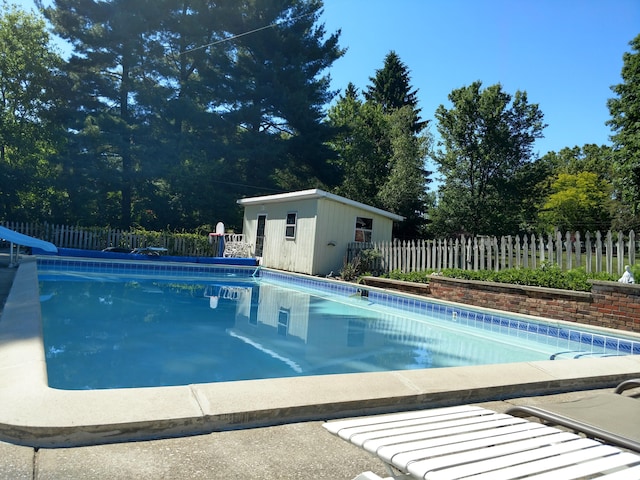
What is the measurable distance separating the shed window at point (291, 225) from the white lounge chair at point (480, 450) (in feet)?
46.3

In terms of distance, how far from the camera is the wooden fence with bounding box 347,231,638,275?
7.84 meters

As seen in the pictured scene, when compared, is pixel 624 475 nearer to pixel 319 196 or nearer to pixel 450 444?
pixel 450 444

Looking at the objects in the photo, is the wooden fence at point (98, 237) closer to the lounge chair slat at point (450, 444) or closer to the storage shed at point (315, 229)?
the storage shed at point (315, 229)

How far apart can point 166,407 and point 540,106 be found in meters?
25.4

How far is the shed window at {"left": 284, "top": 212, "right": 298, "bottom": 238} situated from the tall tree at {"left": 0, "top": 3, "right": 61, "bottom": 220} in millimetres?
11763

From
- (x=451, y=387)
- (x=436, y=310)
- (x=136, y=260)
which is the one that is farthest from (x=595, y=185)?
(x=451, y=387)

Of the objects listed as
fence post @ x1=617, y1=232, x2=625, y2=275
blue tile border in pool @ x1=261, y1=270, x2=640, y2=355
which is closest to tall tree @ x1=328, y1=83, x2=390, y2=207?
blue tile border in pool @ x1=261, y1=270, x2=640, y2=355

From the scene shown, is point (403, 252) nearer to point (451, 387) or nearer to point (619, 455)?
point (451, 387)

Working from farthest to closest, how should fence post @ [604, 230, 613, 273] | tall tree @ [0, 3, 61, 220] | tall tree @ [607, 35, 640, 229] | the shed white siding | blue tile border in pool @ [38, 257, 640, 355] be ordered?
tall tree @ [607, 35, 640, 229], tall tree @ [0, 3, 61, 220], the shed white siding, fence post @ [604, 230, 613, 273], blue tile border in pool @ [38, 257, 640, 355]

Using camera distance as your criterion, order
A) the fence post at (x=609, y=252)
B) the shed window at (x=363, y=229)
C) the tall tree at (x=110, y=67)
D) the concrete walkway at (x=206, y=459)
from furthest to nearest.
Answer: the tall tree at (x=110, y=67) < the shed window at (x=363, y=229) < the fence post at (x=609, y=252) < the concrete walkway at (x=206, y=459)

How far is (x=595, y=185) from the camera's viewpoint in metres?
31.2

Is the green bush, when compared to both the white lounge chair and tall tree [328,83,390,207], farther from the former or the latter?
tall tree [328,83,390,207]

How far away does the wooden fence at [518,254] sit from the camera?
7836 mm

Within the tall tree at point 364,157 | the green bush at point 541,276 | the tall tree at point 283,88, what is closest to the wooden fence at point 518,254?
the green bush at point 541,276
